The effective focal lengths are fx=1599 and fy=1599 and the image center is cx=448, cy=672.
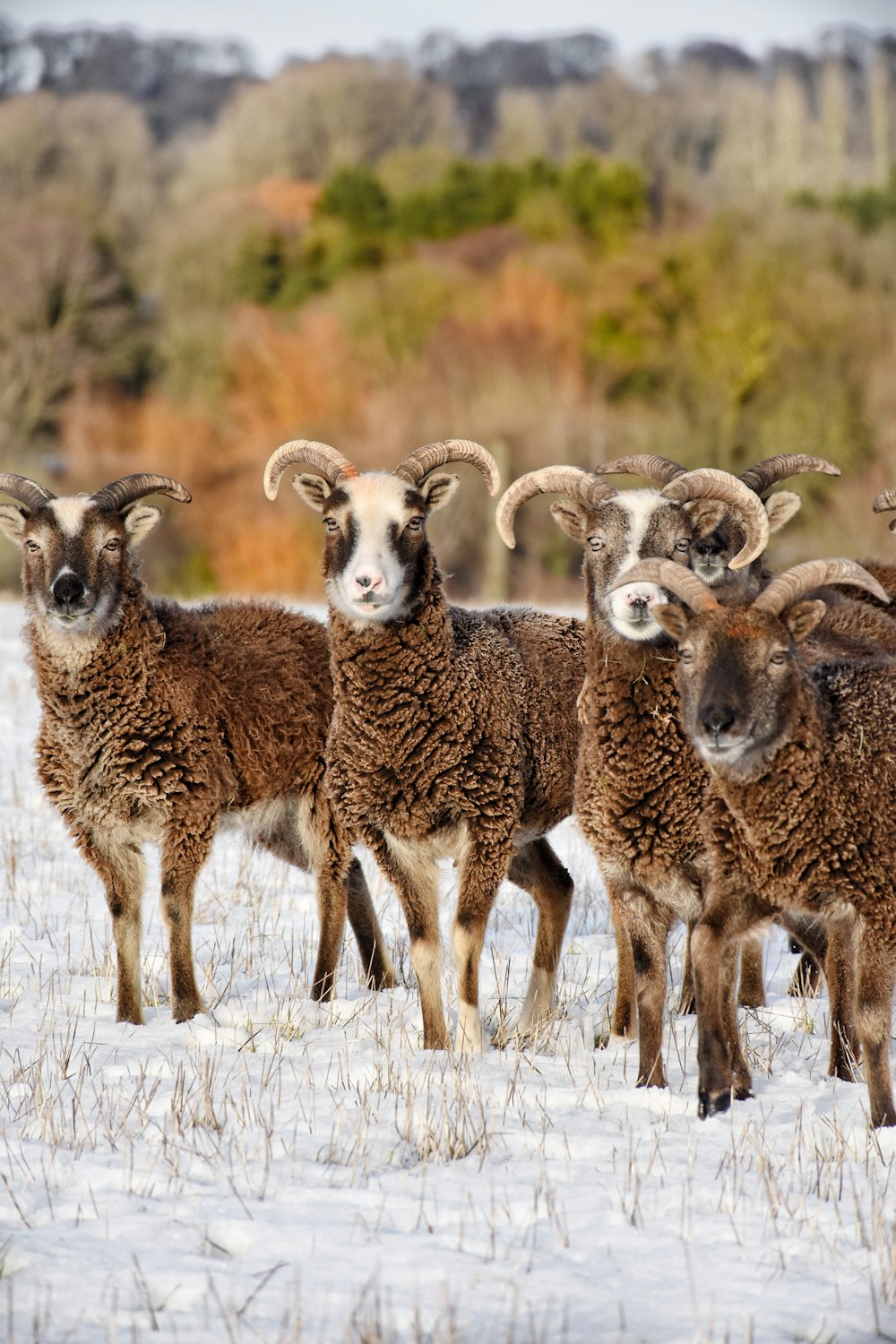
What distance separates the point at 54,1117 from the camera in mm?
5723

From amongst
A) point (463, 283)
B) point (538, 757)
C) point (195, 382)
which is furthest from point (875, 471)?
point (538, 757)

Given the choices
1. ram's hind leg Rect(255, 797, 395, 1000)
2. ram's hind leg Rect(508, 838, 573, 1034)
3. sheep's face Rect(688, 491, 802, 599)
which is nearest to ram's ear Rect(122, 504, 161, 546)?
ram's hind leg Rect(255, 797, 395, 1000)

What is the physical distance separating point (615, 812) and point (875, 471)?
107 ft

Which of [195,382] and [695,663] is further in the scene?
[195,382]

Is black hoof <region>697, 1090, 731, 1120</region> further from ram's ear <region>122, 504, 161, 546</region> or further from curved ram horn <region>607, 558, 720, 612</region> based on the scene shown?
ram's ear <region>122, 504, 161, 546</region>

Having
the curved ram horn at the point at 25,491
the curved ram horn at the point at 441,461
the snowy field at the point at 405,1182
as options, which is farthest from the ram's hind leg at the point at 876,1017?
the curved ram horn at the point at 25,491

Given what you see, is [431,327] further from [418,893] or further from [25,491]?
[418,893]

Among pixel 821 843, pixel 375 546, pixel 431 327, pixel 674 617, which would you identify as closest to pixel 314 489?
pixel 375 546

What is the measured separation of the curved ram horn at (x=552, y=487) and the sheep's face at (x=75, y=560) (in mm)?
1889

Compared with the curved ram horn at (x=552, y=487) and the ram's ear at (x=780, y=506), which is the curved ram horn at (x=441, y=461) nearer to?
the curved ram horn at (x=552, y=487)

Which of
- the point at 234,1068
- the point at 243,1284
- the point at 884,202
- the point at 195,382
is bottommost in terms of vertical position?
the point at 243,1284

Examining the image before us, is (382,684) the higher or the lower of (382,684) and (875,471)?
the lower

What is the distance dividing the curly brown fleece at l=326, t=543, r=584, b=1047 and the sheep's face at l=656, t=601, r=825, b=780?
1.37 meters

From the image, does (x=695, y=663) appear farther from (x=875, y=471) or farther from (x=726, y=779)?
(x=875, y=471)
